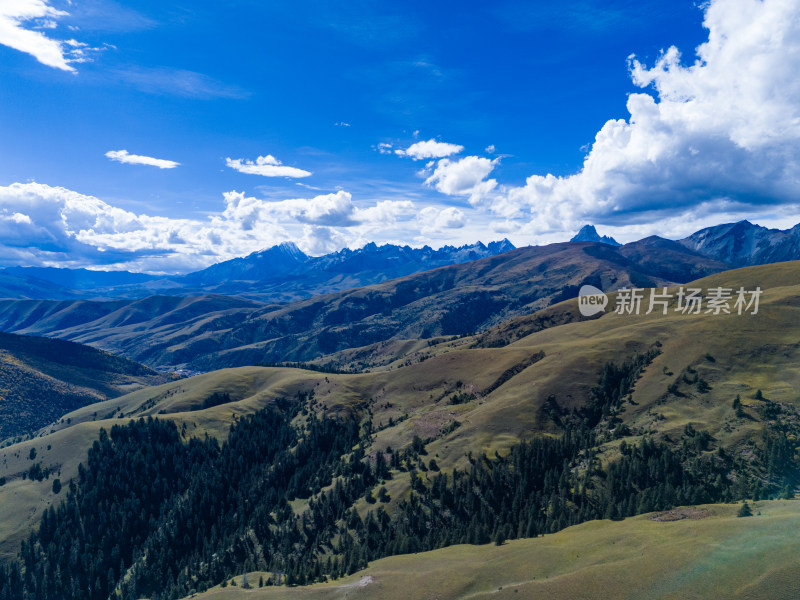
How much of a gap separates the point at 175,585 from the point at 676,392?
714 feet

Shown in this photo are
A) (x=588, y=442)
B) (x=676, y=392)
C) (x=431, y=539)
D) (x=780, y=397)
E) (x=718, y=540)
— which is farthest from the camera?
(x=676, y=392)

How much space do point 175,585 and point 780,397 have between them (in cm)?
24013

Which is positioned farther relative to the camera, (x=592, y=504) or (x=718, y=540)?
(x=592, y=504)

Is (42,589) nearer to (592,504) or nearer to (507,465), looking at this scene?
(507,465)

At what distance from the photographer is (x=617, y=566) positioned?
82.0m

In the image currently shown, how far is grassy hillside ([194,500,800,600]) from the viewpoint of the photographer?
7000 centimetres

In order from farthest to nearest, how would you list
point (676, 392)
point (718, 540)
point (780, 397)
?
point (676, 392) → point (780, 397) → point (718, 540)

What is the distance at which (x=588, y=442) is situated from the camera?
560ft

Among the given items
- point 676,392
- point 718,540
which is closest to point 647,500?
point 718,540

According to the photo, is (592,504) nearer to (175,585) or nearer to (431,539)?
(431,539)

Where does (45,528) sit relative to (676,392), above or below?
below

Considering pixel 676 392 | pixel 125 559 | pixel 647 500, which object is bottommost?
pixel 125 559

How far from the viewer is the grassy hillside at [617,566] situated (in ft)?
230

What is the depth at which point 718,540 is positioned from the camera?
262 ft
